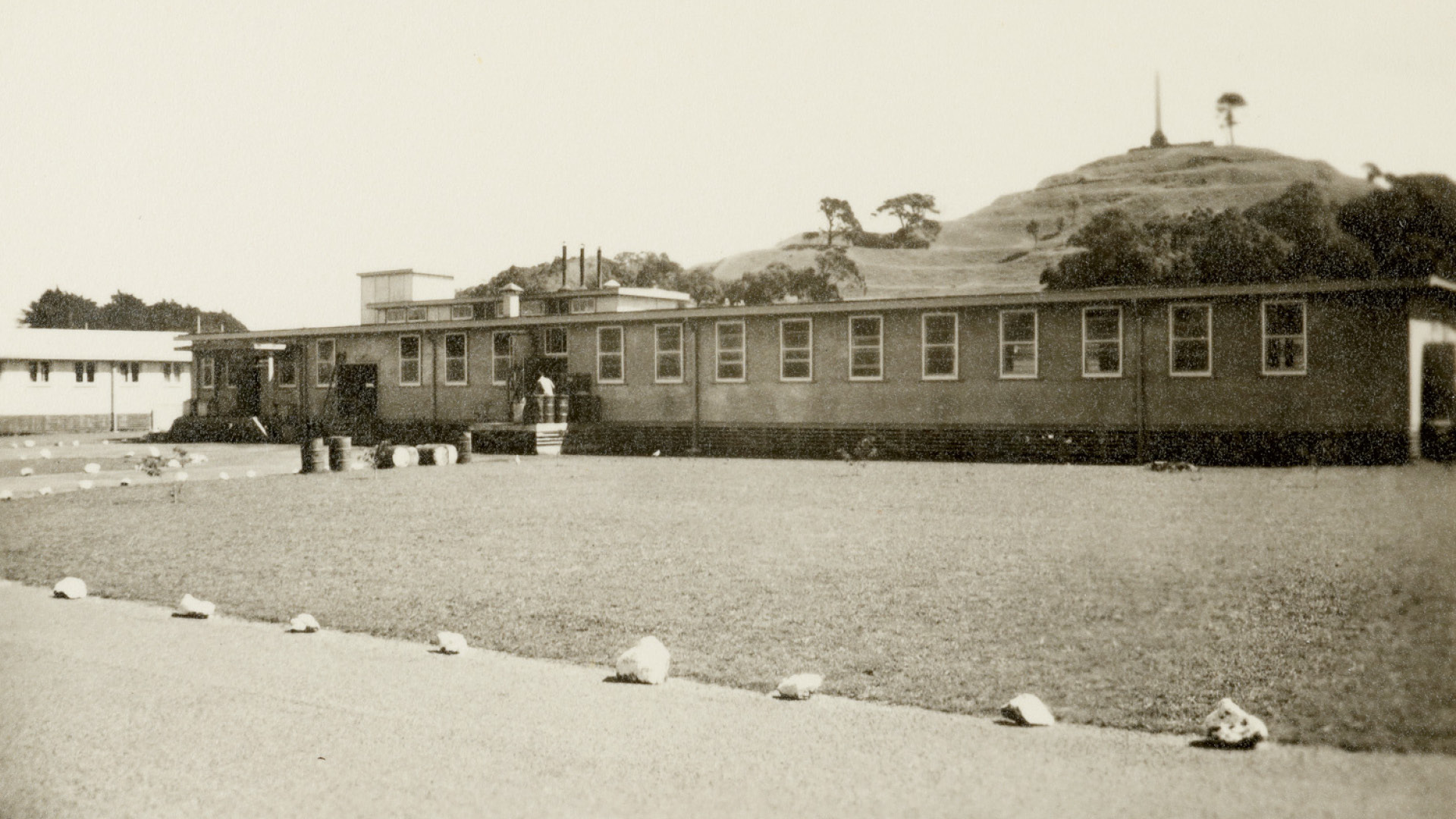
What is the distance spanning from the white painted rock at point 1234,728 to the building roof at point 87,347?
42.1 meters

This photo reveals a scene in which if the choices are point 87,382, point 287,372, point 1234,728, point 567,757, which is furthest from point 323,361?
point 1234,728

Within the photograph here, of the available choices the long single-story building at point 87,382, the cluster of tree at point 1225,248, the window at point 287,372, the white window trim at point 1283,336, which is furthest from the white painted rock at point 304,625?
the long single-story building at point 87,382

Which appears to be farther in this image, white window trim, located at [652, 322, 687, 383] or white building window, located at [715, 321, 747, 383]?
white window trim, located at [652, 322, 687, 383]

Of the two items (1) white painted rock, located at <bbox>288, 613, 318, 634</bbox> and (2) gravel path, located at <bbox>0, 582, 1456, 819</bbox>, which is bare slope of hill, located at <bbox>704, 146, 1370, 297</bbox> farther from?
(2) gravel path, located at <bbox>0, 582, 1456, 819</bbox>

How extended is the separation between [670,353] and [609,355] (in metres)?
1.90

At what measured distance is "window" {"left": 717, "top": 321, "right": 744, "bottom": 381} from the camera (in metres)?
27.2

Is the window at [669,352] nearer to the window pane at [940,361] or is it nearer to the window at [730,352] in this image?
the window at [730,352]

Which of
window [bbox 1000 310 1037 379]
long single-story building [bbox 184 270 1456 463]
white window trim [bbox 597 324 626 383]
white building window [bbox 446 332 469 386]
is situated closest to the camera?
long single-story building [bbox 184 270 1456 463]

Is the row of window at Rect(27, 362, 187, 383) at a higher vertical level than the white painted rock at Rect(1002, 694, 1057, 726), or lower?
higher

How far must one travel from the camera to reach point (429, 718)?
17.8 feet

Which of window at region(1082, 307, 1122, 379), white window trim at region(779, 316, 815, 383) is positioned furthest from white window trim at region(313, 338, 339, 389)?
window at region(1082, 307, 1122, 379)

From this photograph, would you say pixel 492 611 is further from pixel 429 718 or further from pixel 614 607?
pixel 429 718

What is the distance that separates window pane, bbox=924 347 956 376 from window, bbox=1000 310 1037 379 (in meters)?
1.11

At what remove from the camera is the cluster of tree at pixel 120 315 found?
8388cm
